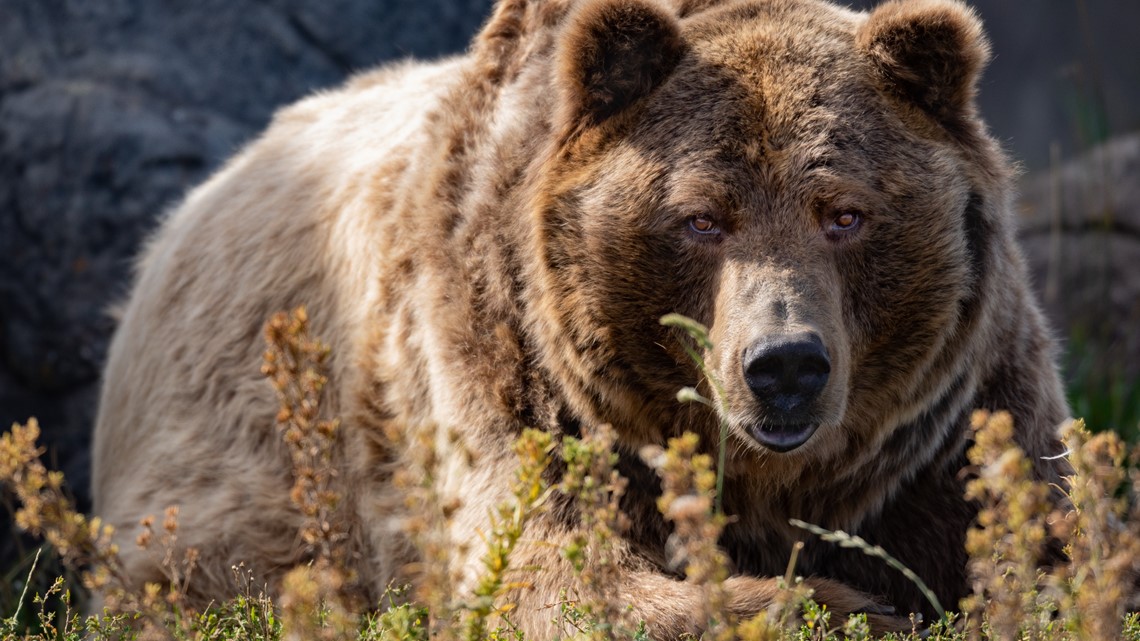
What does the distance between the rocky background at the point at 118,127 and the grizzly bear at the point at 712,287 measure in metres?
2.83

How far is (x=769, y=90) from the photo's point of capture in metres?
3.33

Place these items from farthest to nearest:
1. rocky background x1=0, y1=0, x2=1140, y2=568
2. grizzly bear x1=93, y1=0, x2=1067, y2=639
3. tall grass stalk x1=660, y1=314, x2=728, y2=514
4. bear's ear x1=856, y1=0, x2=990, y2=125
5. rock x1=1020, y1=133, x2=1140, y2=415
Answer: rock x1=1020, y1=133, x2=1140, y2=415, rocky background x1=0, y1=0, x2=1140, y2=568, bear's ear x1=856, y1=0, x2=990, y2=125, grizzly bear x1=93, y1=0, x2=1067, y2=639, tall grass stalk x1=660, y1=314, x2=728, y2=514

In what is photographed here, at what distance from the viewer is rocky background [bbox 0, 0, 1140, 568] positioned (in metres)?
6.50

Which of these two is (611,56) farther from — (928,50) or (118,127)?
(118,127)

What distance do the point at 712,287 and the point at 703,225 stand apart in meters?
0.16

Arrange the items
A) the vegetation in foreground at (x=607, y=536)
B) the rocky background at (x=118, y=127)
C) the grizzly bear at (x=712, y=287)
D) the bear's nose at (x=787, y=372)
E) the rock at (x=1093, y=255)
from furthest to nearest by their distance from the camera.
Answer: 1. the rock at (x=1093, y=255)
2. the rocky background at (x=118, y=127)
3. the grizzly bear at (x=712, y=287)
4. the bear's nose at (x=787, y=372)
5. the vegetation in foreground at (x=607, y=536)

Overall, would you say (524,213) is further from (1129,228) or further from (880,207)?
(1129,228)

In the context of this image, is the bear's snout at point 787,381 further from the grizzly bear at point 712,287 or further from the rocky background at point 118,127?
the rocky background at point 118,127

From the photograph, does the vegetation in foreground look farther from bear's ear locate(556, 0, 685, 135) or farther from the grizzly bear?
bear's ear locate(556, 0, 685, 135)

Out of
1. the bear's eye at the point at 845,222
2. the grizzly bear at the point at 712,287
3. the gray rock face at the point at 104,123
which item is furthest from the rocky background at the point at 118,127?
the bear's eye at the point at 845,222

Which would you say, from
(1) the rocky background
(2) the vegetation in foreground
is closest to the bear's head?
(2) the vegetation in foreground

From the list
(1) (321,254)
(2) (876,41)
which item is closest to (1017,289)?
(2) (876,41)

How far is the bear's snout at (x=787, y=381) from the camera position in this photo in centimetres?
298

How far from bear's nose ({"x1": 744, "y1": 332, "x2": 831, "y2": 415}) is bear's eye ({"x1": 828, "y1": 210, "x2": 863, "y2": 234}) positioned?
41 centimetres
